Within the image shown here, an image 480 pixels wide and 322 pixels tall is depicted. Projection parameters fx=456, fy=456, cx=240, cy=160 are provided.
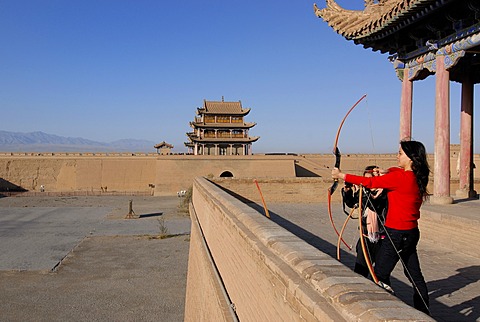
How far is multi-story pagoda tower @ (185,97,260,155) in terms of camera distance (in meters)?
43.5

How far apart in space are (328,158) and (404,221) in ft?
134

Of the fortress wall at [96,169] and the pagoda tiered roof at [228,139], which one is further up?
the pagoda tiered roof at [228,139]

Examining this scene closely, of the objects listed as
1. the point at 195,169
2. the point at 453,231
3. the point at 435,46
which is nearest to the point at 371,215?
the point at 453,231

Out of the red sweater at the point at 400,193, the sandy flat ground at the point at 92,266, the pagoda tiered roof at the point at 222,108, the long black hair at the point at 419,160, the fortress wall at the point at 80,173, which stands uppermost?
the pagoda tiered roof at the point at 222,108

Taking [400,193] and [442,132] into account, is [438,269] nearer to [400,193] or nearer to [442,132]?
[400,193]

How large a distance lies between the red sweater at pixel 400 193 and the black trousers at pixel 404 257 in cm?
7

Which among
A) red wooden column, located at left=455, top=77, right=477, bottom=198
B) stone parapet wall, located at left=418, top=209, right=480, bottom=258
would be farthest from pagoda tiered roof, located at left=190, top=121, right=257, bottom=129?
stone parapet wall, located at left=418, top=209, right=480, bottom=258

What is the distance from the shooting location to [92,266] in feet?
58.4

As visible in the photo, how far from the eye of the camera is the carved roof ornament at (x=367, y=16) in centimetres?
1023

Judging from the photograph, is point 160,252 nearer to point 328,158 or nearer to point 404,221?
point 404,221

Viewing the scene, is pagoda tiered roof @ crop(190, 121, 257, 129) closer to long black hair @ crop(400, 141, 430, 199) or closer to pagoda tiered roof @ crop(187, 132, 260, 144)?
pagoda tiered roof @ crop(187, 132, 260, 144)

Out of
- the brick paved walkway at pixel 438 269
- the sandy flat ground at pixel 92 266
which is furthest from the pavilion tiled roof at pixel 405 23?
the sandy flat ground at pixel 92 266

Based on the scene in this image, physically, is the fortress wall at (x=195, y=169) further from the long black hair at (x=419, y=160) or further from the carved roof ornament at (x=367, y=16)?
the long black hair at (x=419, y=160)

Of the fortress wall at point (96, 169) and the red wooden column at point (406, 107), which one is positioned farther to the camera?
the fortress wall at point (96, 169)
